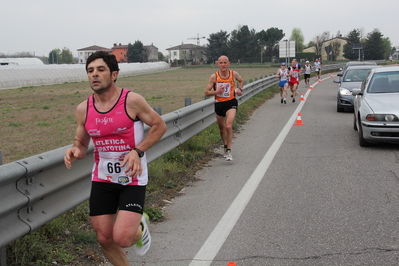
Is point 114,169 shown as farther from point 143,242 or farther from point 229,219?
point 229,219

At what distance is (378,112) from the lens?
10.2 m

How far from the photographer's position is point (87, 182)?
5.42 metres

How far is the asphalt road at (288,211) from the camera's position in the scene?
15.9 ft

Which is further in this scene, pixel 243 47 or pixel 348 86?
pixel 243 47

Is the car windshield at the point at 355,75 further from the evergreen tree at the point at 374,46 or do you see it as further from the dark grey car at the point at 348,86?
the evergreen tree at the point at 374,46

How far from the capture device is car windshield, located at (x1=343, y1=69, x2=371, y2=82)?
63.2 ft

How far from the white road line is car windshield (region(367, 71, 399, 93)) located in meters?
3.31

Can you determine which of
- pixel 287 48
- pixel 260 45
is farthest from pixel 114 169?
pixel 260 45

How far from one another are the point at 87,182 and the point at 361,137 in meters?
6.64

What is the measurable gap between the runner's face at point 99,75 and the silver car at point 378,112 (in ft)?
23.7

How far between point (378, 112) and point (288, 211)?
4799mm

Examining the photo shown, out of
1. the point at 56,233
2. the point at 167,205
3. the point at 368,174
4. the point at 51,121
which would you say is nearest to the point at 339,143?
the point at 368,174

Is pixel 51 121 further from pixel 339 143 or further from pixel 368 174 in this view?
pixel 368 174

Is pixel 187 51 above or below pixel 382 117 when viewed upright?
above
